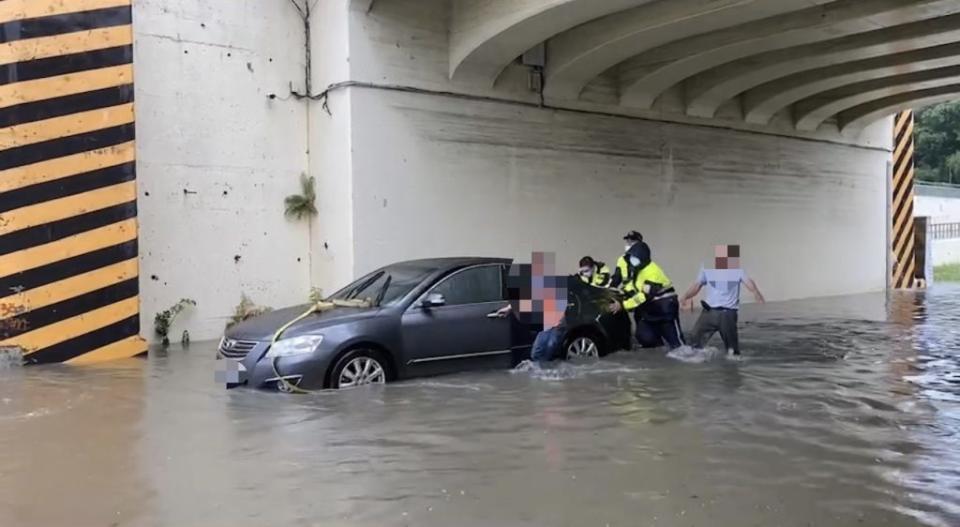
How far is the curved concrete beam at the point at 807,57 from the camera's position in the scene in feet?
43.0

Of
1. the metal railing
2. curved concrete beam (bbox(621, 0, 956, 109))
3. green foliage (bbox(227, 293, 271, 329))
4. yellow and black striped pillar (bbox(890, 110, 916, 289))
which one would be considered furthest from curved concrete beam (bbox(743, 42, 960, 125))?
the metal railing

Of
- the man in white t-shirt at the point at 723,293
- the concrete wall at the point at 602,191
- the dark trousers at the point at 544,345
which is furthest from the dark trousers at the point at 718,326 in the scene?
the concrete wall at the point at 602,191

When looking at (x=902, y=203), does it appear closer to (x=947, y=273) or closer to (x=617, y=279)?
(x=947, y=273)

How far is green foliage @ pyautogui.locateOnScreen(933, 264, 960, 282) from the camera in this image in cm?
2917

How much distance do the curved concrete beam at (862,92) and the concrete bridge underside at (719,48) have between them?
0.03 metres

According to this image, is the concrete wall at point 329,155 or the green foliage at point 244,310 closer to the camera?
the concrete wall at point 329,155

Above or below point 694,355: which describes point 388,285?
above

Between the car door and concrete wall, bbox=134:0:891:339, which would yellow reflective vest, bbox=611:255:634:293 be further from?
concrete wall, bbox=134:0:891:339

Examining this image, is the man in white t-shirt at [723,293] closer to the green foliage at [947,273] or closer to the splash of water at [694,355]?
the splash of water at [694,355]

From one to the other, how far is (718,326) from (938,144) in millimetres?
45273

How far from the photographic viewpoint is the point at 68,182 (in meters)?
10.2

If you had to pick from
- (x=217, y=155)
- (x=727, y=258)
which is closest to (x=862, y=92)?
(x=727, y=258)

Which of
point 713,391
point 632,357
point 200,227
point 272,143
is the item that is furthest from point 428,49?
point 713,391

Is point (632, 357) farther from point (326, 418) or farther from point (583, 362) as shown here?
point (326, 418)
